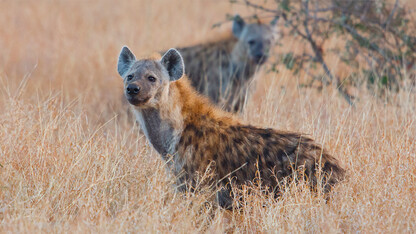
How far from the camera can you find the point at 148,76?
4211 mm

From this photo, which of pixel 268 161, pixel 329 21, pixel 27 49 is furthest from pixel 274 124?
pixel 27 49

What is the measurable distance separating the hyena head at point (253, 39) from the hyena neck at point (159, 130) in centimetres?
324

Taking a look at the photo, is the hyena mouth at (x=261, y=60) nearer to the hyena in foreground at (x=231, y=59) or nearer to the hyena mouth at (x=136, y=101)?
the hyena in foreground at (x=231, y=59)

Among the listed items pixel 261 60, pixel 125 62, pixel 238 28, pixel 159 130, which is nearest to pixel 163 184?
pixel 159 130

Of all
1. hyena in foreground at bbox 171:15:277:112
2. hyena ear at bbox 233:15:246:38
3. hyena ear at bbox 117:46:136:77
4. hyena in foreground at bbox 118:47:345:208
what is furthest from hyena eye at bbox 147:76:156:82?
hyena ear at bbox 233:15:246:38

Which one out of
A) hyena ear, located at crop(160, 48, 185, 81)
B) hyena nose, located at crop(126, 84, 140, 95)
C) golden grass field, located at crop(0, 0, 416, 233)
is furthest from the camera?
hyena ear, located at crop(160, 48, 185, 81)

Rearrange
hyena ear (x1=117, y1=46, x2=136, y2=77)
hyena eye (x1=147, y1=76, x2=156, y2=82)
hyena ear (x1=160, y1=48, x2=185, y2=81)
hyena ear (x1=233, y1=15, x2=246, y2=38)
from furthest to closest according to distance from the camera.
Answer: hyena ear (x1=233, y1=15, x2=246, y2=38) < hyena ear (x1=117, y1=46, x2=136, y2=77) < hyena ear (x1=160, y1=48, x2=185, y2=81) < hyena eye (x1=147, y1=76, x2=156, y2=82)

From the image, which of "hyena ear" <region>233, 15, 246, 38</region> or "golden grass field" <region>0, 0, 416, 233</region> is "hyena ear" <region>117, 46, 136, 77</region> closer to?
"golden grass field" <region>0, 0, 416, 233</region>

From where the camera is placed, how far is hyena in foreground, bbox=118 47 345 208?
13.5ft

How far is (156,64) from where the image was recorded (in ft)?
14.4

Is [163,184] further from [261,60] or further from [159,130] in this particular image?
[261,60]

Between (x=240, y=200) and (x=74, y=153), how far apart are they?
128cm

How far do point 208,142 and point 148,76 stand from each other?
0.61 meters

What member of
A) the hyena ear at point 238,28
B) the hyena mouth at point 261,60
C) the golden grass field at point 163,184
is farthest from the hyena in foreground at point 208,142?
the hyena ear at point 238,28
